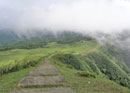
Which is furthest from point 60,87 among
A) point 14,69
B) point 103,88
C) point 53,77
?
point 14,69

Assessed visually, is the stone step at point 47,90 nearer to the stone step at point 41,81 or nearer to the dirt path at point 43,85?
the dirt path at point 43,85

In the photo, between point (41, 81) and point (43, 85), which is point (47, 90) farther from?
point (41, 81)

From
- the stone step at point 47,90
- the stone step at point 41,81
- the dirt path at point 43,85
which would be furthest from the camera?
the stone step at point 41,81

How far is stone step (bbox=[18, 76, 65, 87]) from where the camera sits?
151ft

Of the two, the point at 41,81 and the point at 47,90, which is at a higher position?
the point at 41,81

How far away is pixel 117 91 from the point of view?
136 ft

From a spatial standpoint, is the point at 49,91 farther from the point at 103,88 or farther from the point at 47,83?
the point at 103,88

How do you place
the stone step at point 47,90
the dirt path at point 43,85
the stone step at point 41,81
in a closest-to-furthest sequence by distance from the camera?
the stone step at point 47,90 < the dirt path at point 43,85 < the stone step at point 41,81

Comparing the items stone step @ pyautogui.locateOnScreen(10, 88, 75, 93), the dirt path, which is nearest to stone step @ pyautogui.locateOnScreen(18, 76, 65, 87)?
the dirt path

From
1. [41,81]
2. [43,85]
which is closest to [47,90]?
[43,85]

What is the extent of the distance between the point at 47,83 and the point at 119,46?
584 ft

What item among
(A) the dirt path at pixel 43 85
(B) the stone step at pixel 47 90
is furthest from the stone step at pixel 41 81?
(B) the stone step at pixel 47 90

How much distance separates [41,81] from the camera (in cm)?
4894

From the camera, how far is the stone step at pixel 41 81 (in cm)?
4594
